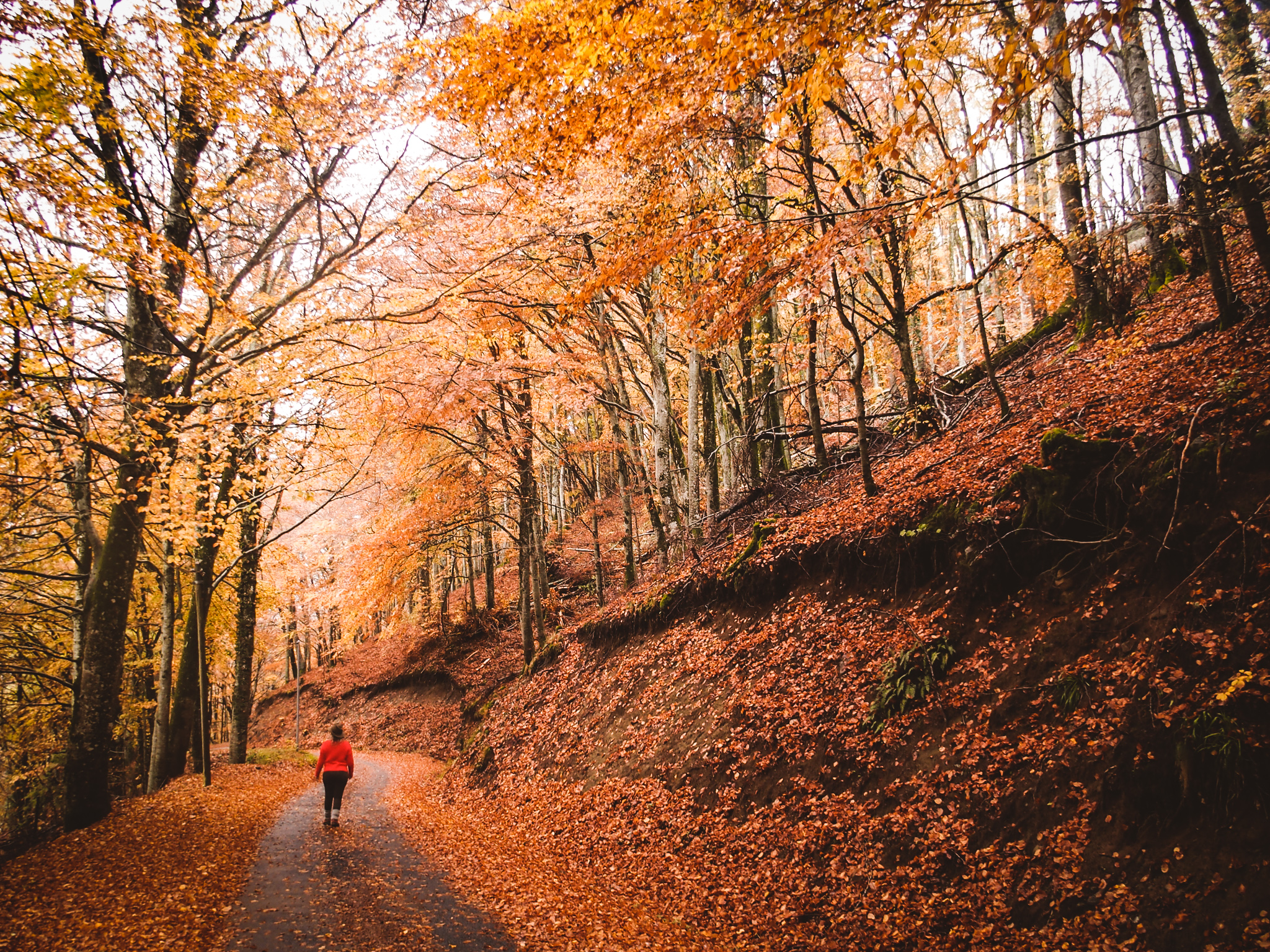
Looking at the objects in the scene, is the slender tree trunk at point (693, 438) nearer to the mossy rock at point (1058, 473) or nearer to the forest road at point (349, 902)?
the mossy rock at point (1058, 473)

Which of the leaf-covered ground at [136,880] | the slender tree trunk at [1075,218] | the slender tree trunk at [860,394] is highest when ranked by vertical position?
the slender tree trunk at [1075,218]

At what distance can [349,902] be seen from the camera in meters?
5.71

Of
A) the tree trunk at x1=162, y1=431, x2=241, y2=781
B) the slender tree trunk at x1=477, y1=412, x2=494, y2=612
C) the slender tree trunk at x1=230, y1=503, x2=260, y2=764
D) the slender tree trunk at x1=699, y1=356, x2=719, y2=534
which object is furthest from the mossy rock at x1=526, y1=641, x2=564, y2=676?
the tree trunk at x1=162, y1=431, x2=241, y2=781

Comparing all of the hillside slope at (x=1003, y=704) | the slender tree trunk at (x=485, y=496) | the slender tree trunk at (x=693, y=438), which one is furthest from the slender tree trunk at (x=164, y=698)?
the slender tree trunk at (x=693, y=438)

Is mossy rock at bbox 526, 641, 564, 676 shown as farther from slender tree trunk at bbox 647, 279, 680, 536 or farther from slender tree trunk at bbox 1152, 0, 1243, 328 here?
slender tree trunk at bbox 1152, 0, 1243, 328

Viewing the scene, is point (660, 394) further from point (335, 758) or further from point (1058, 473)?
point (335, 758)

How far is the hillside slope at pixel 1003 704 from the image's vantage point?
369 cm

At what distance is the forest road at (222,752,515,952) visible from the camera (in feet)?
15.9

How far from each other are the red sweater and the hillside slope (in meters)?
2.93

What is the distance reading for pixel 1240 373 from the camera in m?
5.02

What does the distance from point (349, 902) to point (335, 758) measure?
3.68 m

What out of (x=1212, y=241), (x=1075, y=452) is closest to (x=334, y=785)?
(x=1075, y=452)

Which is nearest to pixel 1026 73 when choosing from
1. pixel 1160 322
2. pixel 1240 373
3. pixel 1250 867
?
pixel 1240 373

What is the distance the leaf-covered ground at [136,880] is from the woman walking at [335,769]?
0.86m
